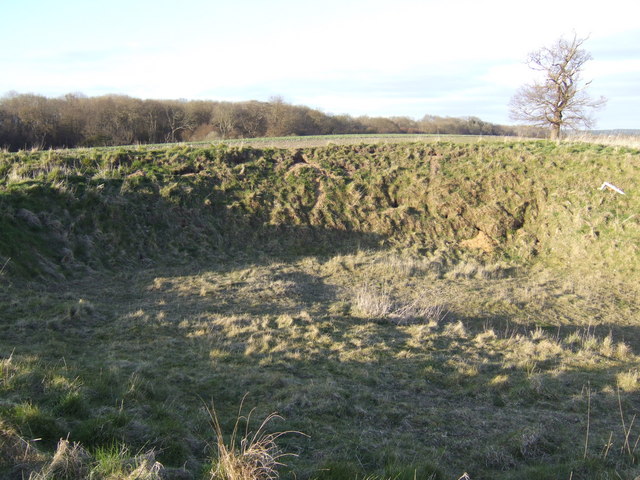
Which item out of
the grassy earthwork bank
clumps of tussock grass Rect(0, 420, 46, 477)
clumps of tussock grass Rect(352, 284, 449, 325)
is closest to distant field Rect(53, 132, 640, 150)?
the grassy earthwork bank

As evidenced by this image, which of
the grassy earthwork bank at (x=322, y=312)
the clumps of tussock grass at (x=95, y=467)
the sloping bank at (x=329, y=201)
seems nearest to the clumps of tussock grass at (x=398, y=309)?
the grassy earthwork bank at (x=322, y=312)

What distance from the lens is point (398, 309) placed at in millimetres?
11312

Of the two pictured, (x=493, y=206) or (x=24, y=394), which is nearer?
(x=24, y=394)

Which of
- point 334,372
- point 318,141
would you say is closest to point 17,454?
point 334,372

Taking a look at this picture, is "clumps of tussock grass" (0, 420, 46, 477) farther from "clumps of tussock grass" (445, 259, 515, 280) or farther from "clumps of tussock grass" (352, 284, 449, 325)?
"clumps of tussock grass" (445, 259, 515, 280)

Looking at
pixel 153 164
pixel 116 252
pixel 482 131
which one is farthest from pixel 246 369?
pixel 482 131

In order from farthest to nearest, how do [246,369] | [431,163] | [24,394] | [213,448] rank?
[431,163], [246,369], [24,394], [213,448]

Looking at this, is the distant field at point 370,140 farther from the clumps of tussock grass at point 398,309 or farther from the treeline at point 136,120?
the clumps of tussock grass at point 398,309

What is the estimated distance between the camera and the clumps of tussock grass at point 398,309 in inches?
433

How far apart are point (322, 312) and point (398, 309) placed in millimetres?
1824

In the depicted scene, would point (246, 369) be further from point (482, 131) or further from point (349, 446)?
point (482, 131)

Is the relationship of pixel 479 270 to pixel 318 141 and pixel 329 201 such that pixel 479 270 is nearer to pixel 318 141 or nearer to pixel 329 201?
pixel 329 201

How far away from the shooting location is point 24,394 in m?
4.92

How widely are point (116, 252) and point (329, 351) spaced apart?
8601 millimetres
